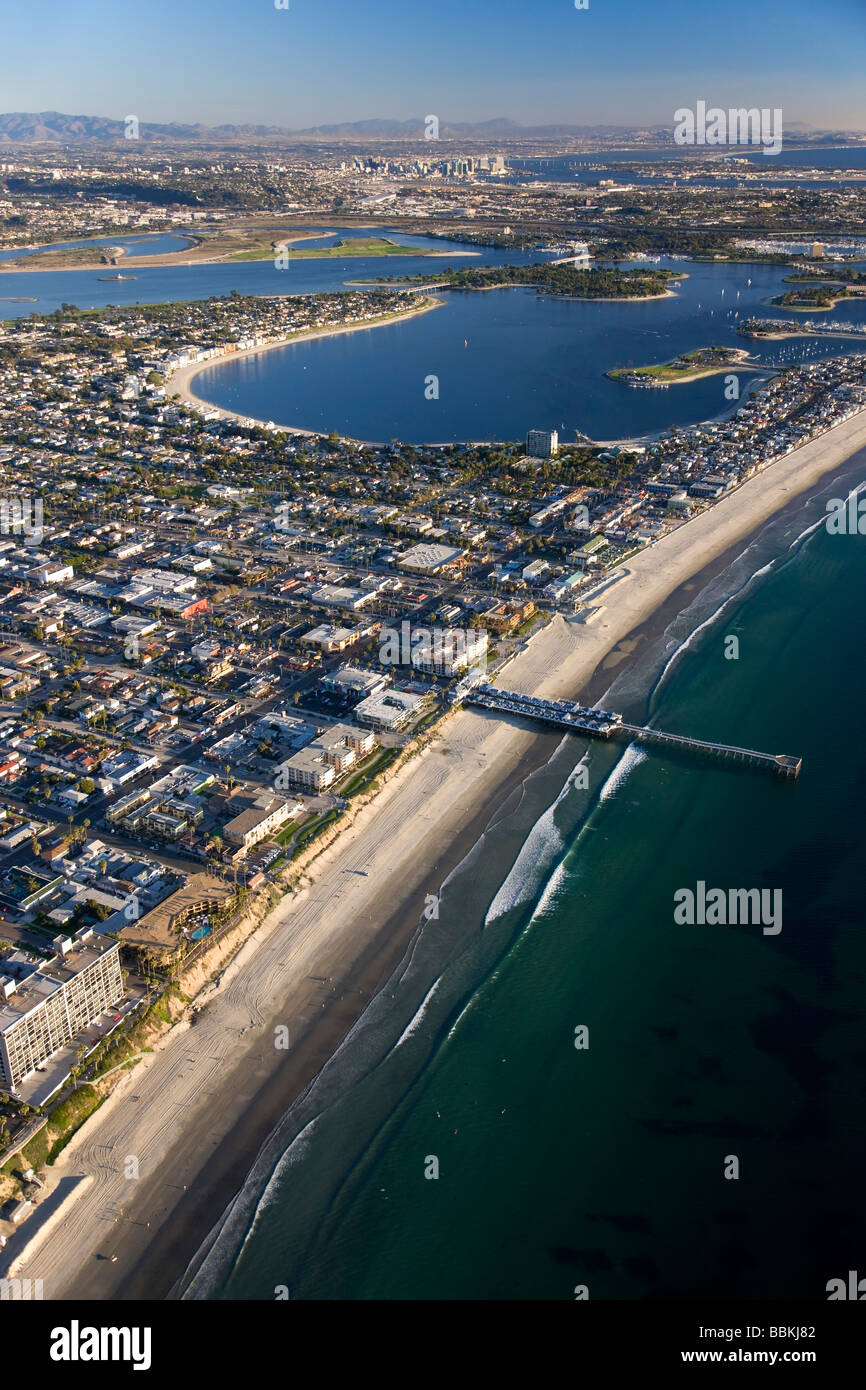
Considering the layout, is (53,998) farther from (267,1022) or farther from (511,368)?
(511,368)

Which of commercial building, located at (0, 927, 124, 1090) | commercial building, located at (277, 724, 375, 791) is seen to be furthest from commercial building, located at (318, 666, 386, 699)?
commercial building, located at (0, 927, 124, 1090)

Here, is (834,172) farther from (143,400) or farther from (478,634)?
(478,634)

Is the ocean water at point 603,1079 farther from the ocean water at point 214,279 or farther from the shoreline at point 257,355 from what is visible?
the ocean water at point 214,279

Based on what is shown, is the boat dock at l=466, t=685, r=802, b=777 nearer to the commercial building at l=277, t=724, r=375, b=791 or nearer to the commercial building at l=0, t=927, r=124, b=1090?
the commercial building at l=277, t=724, r=375, b=791

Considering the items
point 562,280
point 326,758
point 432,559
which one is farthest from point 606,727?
point 562,280

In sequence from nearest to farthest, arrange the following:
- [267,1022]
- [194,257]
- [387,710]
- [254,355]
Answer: [267,1022], [387,710], [254,355], [194,257]

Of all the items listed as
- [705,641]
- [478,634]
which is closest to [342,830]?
[478,634]

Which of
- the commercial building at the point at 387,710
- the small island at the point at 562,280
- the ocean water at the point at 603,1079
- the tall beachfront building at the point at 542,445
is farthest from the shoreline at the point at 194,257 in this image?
the ocean water at the point at 603,1079
